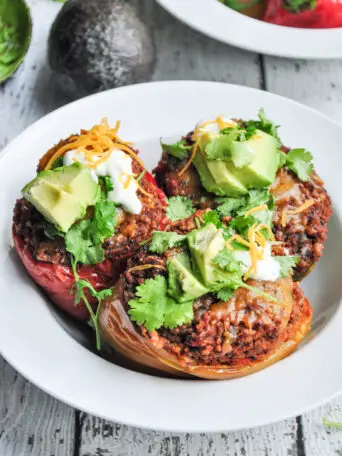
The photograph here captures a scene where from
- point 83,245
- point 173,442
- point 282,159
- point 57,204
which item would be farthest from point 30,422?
point 282,159

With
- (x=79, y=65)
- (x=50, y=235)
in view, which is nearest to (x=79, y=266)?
(x=50, y=235)

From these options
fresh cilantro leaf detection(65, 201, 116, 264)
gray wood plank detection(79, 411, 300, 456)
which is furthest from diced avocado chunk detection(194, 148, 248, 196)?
gray wood plank detection(79, 411, 300, 456)

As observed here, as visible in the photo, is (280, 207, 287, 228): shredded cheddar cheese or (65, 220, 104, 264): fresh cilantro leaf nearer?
(65, 220, 104, 264): fresh cilantro leaf

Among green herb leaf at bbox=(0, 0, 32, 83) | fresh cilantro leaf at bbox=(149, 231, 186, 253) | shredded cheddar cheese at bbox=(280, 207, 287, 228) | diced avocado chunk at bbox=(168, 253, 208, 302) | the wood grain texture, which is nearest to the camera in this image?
diced avocado chunk at bbox=(168, 253, 208, 302)

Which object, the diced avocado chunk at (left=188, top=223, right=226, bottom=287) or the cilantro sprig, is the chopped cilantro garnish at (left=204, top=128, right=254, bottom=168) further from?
the diced avocado chunk at (left=188, top=223, right=226, bottom=287)

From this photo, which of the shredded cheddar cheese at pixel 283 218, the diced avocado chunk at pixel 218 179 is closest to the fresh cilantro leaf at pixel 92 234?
the diced avocado chunk at pixel 218 179

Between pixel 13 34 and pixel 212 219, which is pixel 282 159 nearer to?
pixel 212 219

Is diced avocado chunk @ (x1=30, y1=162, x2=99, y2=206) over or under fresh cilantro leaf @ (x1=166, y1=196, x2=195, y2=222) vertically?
over
